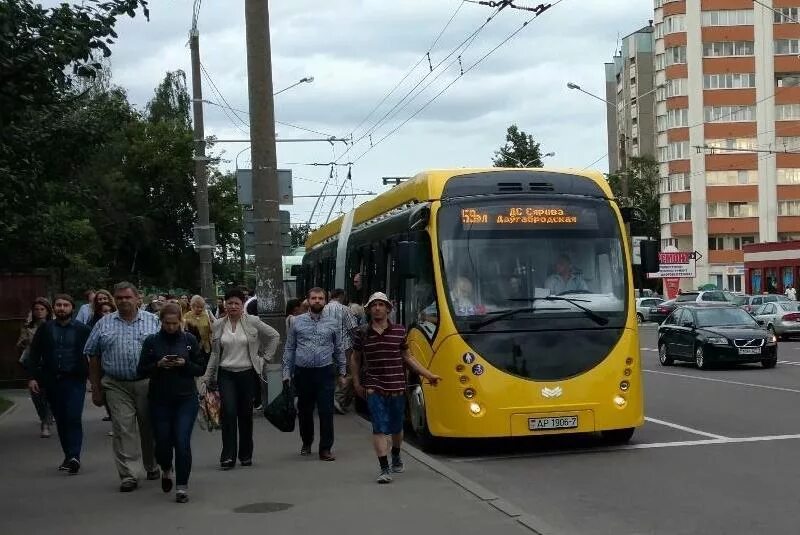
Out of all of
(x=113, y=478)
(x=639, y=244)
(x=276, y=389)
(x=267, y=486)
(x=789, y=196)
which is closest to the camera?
(x=267, y=486)

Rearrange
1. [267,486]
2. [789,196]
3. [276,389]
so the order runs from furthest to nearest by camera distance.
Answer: [789,196], [276,389], [267,486]

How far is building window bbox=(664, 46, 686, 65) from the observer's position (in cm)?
8338

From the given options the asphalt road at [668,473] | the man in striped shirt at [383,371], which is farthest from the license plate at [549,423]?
the man in striped shirt at [383,371]

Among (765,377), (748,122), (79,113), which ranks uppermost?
(748,122)

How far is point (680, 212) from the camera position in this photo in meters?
85.0

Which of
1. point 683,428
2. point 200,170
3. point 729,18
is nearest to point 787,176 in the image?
point 729,18

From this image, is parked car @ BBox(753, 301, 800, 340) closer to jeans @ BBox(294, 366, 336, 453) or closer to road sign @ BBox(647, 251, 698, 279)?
road sign @ BBox(647, 251, 698, 279)

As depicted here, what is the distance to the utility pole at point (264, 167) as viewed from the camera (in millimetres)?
16094

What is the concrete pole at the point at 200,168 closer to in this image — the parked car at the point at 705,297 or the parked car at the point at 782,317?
the parked car at the point at 782,317

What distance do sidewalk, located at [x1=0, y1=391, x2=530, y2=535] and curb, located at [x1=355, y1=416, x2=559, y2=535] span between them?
0.06 meters

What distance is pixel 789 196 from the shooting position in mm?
79625

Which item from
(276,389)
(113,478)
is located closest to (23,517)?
(113,478)

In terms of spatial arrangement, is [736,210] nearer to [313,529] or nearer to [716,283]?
[716,283]

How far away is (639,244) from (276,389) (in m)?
5.14
